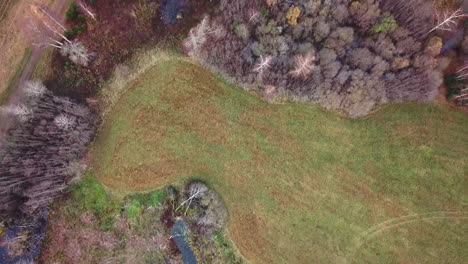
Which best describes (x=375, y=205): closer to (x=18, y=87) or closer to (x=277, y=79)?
(x=277, y=79)

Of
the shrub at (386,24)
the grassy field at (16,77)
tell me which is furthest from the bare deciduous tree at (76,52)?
the shrub at (386,24)

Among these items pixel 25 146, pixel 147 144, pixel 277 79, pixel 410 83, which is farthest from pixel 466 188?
pixel 25 146

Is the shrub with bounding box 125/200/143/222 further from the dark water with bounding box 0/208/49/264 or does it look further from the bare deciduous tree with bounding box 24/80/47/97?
the bare deciduous tree with bounding box 24/80/47/97

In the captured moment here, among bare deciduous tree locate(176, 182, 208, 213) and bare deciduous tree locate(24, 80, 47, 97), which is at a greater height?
bare deciduous tree locate(24, 80, 47, 97)

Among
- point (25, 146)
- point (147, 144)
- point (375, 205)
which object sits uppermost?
point (375, 205)

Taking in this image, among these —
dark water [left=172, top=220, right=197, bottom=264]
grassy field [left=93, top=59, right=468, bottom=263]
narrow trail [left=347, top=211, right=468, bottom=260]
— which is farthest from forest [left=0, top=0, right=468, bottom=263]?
narrow trail [left=347, top=211, right=468, bottom=260]

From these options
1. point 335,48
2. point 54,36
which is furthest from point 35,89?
point 335,48
